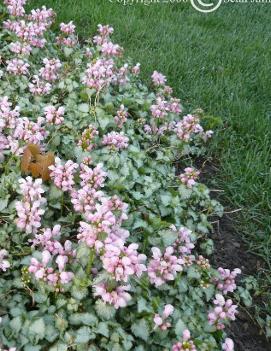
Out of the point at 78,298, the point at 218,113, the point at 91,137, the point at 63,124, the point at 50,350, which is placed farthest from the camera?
the point at 218,113

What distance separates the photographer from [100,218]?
216cm

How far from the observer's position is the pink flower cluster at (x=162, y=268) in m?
2.44

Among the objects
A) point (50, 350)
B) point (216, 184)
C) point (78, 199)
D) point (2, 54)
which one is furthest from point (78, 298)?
point (2, 54)

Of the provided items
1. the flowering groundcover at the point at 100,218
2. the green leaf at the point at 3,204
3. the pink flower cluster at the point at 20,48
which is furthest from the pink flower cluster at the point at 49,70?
the green leaf at the point at 3,204

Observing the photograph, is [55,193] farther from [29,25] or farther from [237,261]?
[29,25]

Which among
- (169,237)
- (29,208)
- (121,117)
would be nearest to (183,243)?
(169,237)

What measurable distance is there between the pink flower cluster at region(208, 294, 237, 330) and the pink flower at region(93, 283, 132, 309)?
558 millimetres

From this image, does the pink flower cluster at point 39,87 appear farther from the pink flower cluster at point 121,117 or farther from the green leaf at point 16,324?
the green leaf at point 16,324

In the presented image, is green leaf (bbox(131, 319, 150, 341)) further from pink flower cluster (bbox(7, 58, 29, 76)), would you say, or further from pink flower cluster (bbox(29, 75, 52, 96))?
pink flower cluster (bbox(7, 58, 29, 76))

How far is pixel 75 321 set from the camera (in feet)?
7.20

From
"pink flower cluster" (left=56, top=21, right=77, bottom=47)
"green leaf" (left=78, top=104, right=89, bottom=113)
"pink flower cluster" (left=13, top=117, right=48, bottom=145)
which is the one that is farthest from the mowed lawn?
"pink flower cluster" (left=13, top=117, right=48, bottom=145)

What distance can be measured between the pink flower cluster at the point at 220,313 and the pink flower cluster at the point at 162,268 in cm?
27

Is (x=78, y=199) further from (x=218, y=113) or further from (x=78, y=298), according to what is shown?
(x=218, y=113)

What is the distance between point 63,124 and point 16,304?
52.8 inches
